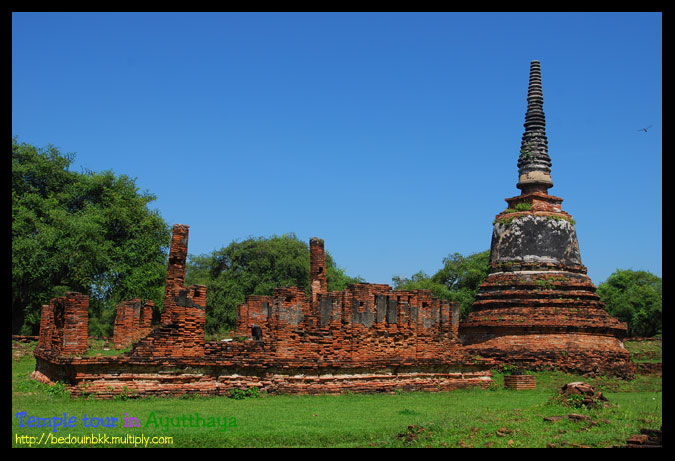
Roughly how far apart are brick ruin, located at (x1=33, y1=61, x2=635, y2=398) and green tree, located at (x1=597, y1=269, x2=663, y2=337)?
21639 millimetres

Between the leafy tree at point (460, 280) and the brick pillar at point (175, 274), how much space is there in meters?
27.9

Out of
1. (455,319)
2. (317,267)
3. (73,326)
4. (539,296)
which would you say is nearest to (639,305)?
(539,296)

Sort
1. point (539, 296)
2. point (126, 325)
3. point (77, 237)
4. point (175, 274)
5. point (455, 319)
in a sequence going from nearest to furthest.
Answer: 1. point (175, 274)
2. point (455, 319)
3. point (126, 325)
4. point (539, 296)
5. point (77, 237)

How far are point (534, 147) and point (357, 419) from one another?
17.4 m

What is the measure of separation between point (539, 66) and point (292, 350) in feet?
56.7

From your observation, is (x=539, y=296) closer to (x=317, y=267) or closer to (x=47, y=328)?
(x=317, y=267)

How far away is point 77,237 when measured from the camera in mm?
28797

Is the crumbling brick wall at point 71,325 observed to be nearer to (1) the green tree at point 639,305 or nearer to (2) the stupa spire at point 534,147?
(2) the stupa spire at point 534,147

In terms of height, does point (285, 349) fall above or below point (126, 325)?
below

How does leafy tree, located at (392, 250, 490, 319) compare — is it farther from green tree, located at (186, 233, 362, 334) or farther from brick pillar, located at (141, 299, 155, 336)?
brick pillar, located at (141, 299, 155, 336)

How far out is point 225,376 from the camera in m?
15.2

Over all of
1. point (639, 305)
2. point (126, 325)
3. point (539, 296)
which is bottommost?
point (126, 325)

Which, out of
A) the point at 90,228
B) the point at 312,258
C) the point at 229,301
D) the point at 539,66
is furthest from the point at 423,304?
the point at 229,301
